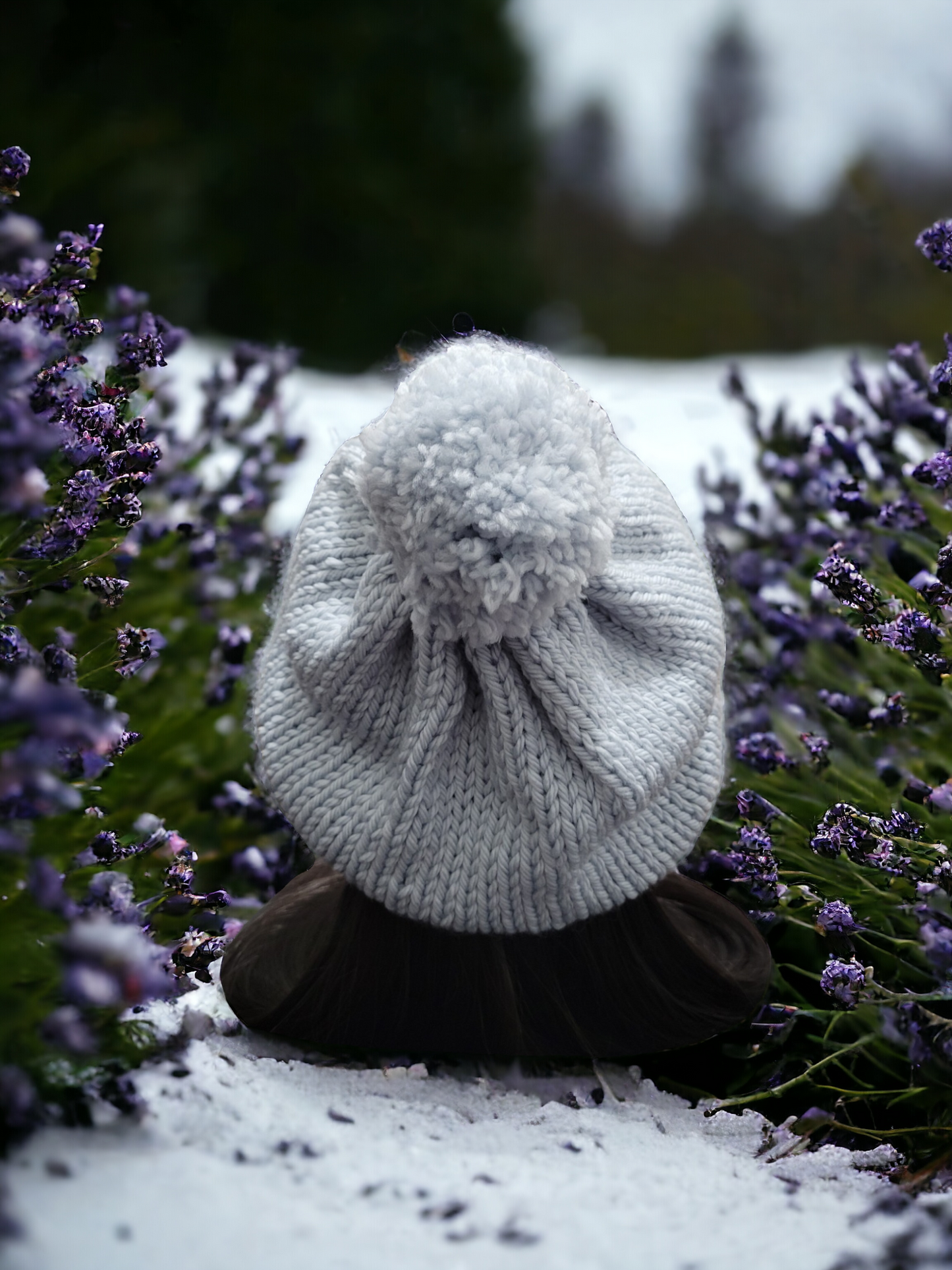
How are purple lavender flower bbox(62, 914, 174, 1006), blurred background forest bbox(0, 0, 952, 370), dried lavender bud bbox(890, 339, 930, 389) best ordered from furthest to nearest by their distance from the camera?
blurred background forest bbox(0, 0, 952, 370) → dried lavender bud bbox(890, 339, 930, 389) → purple lavender flower bbox(62, 914, 174, 1006)

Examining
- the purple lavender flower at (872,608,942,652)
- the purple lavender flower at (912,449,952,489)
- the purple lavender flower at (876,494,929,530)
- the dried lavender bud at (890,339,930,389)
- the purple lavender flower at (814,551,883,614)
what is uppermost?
the dried lavender bud at (890,339,930,389)

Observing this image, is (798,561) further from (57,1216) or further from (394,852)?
(57,1216)

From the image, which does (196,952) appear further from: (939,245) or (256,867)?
(939,245)

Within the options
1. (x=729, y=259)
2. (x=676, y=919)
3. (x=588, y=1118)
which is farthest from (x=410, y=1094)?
(x=729, y=259)

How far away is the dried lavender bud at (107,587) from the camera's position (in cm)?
97

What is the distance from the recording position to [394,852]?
95 centimetres

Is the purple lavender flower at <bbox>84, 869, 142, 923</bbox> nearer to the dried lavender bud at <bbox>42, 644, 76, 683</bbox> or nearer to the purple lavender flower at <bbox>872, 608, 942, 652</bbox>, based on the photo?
the dried lavender bud at <bbox>42, 644, 76, 683</bbox>

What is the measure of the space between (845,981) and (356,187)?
407 centimetres

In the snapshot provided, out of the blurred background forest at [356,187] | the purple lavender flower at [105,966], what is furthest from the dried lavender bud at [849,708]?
the blurred background forest at [356,187]

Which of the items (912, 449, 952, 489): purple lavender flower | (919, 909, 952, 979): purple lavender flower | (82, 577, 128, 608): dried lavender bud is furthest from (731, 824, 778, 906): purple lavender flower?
(82, 577, 128, 608): dried lavender bud

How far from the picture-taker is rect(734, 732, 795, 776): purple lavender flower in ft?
3.96

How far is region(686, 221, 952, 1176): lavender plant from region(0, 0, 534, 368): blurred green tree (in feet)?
9.97

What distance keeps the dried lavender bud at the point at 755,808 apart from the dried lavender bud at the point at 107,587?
57 cm

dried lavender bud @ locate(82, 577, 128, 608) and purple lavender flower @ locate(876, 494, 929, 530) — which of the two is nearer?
dried lavender bud @ locate(82, 577, 128, 608)
